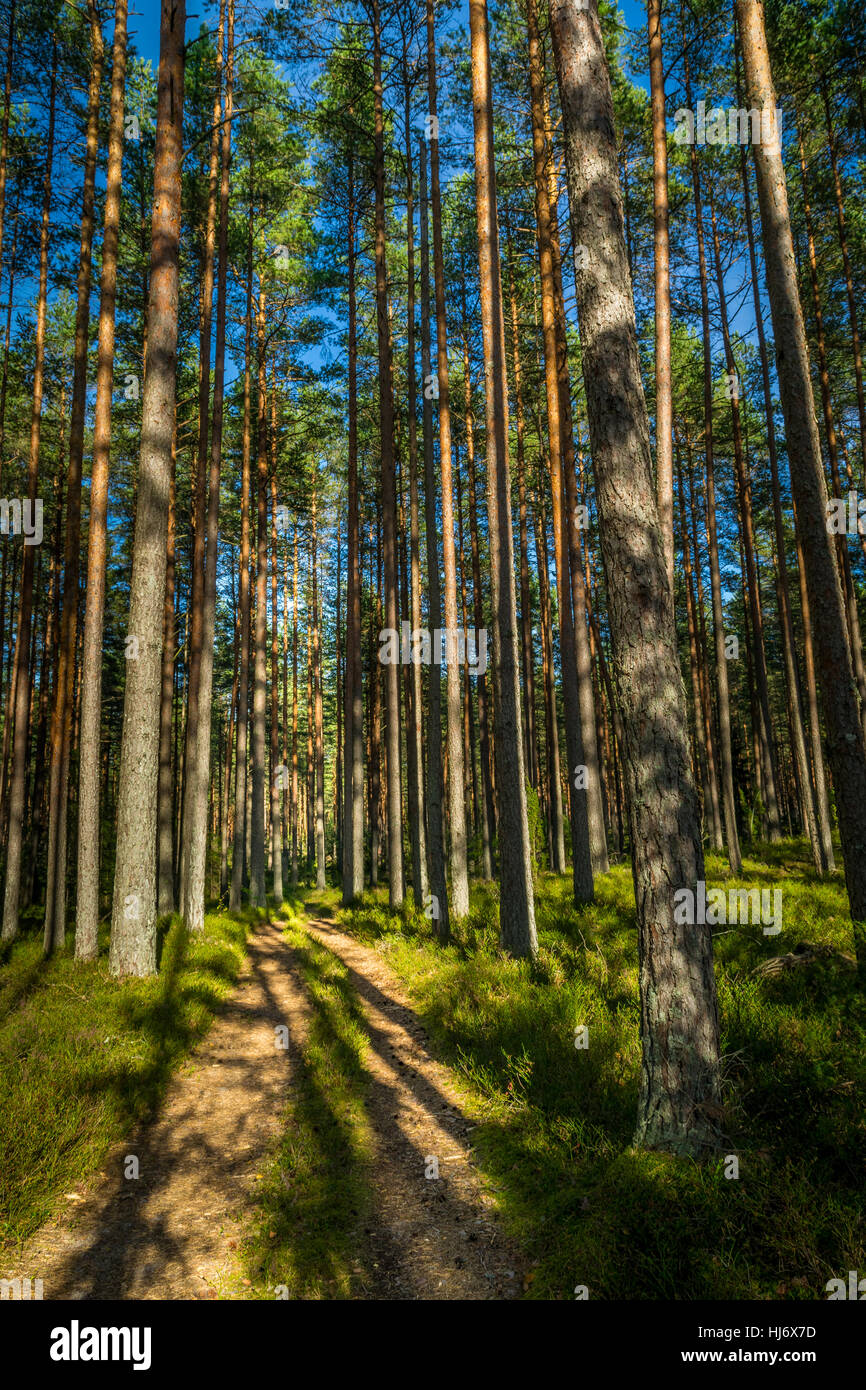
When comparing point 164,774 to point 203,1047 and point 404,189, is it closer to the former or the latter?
point 203,1047

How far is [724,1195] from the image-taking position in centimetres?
309

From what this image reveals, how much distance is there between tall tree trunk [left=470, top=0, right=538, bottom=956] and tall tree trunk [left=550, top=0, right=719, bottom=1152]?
403cm

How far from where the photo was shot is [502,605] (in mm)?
8164

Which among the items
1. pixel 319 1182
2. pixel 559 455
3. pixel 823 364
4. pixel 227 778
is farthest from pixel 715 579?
pixel 227 778

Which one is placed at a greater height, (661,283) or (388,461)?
(661,283)

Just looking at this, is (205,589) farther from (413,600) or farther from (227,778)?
(227,778)

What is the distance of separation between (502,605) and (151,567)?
457 centimetres

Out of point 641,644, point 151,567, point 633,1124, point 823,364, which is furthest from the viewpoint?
point 823,364

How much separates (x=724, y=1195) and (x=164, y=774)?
12.2 metres

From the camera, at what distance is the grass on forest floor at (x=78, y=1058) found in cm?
407

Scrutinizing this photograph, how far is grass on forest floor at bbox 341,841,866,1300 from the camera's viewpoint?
9.26ft

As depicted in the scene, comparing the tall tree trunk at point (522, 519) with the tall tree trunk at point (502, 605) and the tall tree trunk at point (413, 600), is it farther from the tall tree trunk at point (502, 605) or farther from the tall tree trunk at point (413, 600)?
the tall tree trunk at point (502, 605)

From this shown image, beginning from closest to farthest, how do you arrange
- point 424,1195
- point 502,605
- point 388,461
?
1. point 424,1195
2. point 502,605
3. point 388,461
